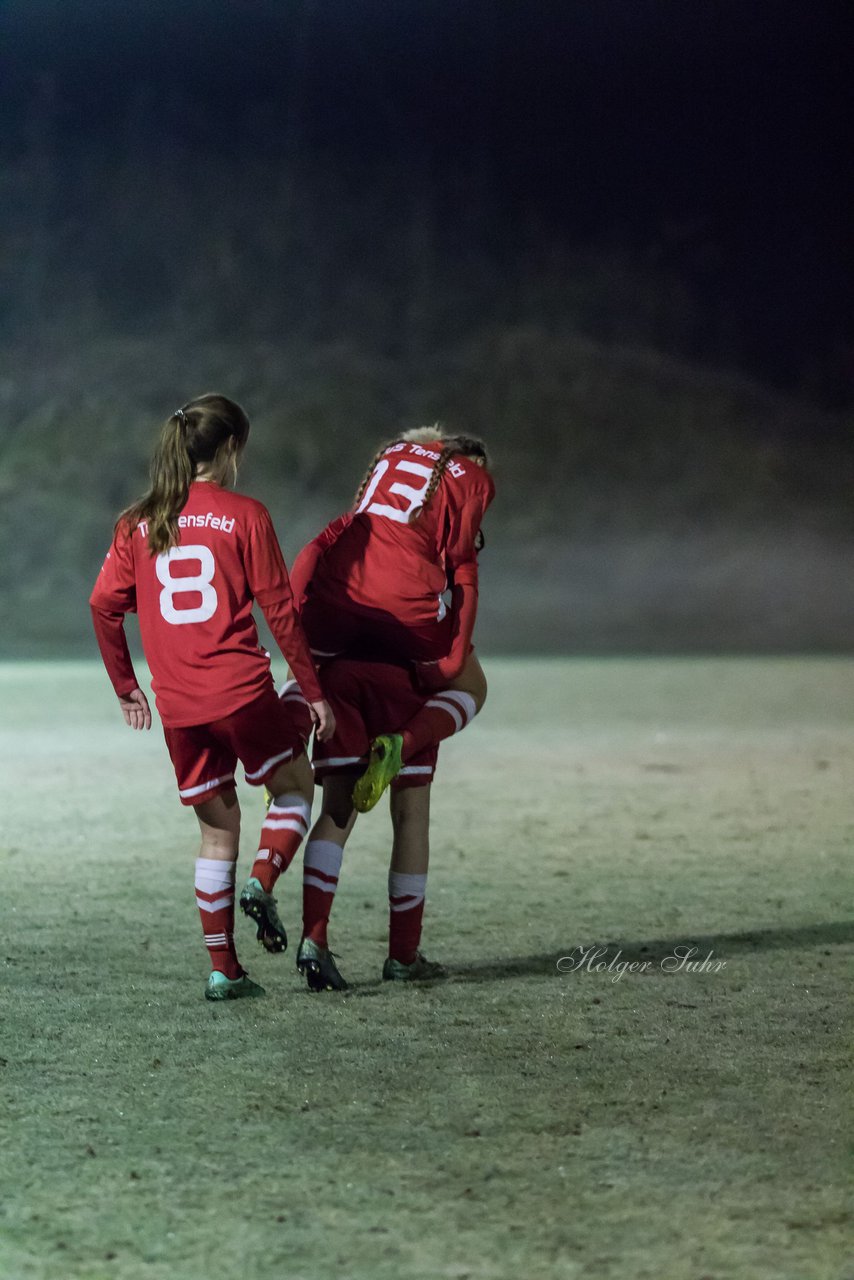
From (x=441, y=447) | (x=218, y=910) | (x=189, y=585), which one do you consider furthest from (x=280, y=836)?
(x=441, y=447)

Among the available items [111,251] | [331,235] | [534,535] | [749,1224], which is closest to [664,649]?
[534,535]

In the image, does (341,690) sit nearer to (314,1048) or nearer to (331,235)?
(314,1048)

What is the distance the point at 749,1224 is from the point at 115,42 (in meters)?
19.3

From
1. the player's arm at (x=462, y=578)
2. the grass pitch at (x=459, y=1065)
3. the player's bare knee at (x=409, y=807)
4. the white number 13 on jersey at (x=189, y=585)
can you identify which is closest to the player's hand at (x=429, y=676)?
the player's arm at (x=462, y=578)

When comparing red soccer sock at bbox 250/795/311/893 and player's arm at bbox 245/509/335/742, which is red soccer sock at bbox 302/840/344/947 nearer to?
red soccer sock at bbox 250/795/311/893

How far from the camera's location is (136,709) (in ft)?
10.9

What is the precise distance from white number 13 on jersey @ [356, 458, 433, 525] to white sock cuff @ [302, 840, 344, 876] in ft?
2.42

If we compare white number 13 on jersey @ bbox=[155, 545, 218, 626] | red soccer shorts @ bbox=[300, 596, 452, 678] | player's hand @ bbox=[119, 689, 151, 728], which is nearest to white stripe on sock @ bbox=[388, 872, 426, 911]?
red soccer shorts @ bbox=[300, 596, 452, 678]

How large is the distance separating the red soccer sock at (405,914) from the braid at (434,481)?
0.81 m

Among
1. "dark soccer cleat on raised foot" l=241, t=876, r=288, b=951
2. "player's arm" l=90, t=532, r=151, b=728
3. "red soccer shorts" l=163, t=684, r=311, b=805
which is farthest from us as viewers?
"player's arm" l=90, t=532, r=151, b=728

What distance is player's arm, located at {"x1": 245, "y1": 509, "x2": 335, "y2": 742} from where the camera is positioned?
3043mm

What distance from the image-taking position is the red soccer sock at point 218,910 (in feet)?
10.4

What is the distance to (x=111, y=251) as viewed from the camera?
70.0 ft

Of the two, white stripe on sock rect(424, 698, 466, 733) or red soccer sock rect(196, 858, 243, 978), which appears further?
→ white stripe on sock rect(424, 698, 466, 733)
